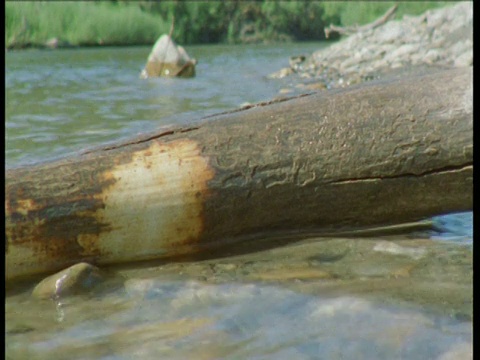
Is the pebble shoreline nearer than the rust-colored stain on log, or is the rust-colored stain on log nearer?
the rust-colored stain on log

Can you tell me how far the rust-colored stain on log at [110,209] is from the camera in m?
3.12

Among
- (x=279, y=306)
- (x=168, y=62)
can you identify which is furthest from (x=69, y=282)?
(x=168, y=62)

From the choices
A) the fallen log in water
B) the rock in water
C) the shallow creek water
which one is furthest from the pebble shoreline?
the rock in water

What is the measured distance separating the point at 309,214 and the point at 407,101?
2.19 ft

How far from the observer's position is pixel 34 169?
323cm

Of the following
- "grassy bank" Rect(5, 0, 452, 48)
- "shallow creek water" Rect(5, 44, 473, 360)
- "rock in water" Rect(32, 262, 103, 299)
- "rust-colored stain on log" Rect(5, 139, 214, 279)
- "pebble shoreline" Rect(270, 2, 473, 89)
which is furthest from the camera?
"grassy bank" Rect(5, 0, 452, 48)

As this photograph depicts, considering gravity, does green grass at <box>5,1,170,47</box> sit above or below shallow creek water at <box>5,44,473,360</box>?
above

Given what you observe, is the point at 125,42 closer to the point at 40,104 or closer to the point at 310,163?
the point at 40,104

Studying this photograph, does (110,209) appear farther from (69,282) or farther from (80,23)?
(80,23)

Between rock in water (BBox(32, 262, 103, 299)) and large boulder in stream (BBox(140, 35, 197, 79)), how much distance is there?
12.3m

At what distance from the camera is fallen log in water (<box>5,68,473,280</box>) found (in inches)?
125

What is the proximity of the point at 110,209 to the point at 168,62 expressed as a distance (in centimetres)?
1257

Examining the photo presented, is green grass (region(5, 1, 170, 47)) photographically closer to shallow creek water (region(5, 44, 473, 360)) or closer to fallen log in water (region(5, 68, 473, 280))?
fallen log in water (region(5, 68, 473, 280))

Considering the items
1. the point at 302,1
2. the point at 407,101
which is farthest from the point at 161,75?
the point at 302,1
